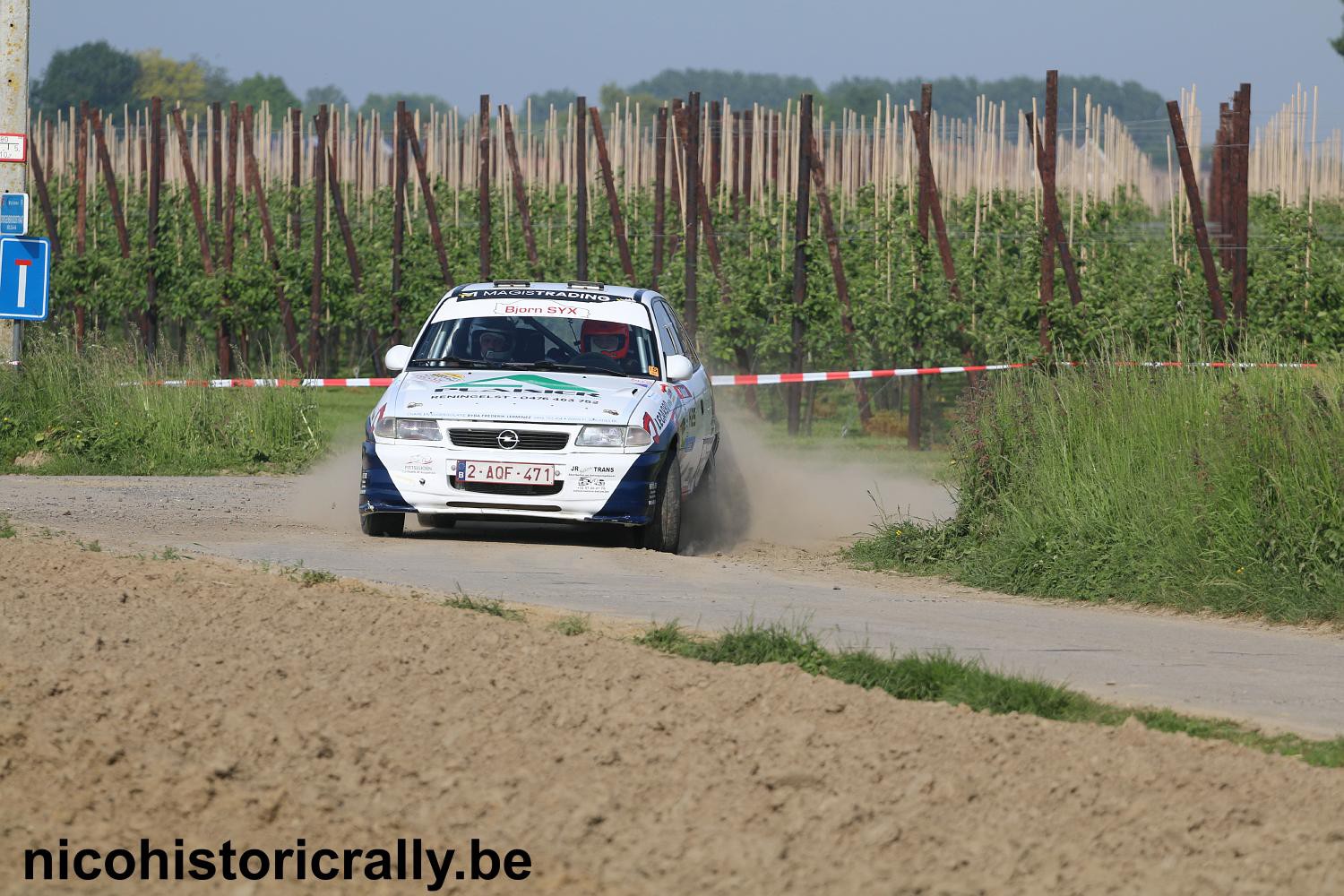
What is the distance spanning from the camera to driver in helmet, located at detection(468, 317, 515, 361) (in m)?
13.2

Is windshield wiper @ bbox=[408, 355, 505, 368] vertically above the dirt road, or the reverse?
windshield wiper @ bbox=[408, 355, 505, 368]

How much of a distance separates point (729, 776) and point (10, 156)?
14.7 m

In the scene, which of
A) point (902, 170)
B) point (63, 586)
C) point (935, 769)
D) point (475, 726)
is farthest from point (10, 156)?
point (902, 170)

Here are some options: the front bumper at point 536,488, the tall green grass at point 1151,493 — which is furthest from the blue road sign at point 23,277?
the tall green grass at point 1151,493

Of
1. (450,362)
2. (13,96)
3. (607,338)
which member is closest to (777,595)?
(607,338)

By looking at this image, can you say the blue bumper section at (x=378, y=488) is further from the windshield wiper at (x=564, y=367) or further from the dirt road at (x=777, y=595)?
the windshield wiper at (x=564, y=367)

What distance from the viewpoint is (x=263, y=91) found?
170500mm

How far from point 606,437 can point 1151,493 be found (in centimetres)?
351

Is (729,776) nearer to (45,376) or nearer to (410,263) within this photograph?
(45,376)

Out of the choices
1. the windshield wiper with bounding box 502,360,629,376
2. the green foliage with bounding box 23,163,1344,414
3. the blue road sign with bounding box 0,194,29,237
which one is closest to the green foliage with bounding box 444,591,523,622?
the windshield wiper with bounding box 502,360,629,376

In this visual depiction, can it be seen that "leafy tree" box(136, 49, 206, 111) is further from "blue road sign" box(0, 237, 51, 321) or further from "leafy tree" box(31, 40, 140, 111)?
"blue road sign" box(0, 237, 51, 321)

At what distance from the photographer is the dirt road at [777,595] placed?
8320mm

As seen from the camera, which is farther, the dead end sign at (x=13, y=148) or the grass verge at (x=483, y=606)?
the dead end sign at (x=13, y=148)

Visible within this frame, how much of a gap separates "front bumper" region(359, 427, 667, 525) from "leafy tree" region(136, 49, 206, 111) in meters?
140
